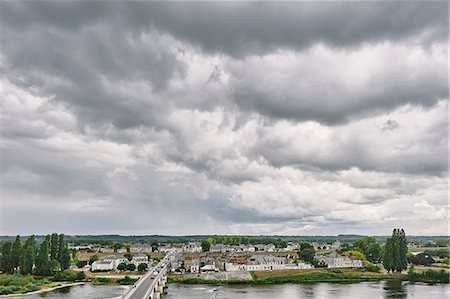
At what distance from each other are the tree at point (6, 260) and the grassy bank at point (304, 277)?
27.1 meters

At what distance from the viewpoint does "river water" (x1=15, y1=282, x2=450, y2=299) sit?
5912 centimetres

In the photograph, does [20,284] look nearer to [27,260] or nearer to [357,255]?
[27,260]

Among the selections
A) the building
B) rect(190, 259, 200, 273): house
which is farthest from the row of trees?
rect(190, 259, 200, 273): house

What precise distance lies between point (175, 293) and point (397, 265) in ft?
141

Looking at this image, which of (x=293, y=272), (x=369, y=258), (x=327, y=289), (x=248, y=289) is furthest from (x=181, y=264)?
(x=369, y=258)

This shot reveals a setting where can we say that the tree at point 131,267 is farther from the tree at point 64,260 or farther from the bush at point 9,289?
the bush at point 9,289

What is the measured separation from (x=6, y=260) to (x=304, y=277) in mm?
51279

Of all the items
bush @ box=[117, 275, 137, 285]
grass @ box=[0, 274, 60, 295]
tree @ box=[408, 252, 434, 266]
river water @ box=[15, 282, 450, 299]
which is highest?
tree @ box=[408, 252, 434, 266]

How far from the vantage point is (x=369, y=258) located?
361ft

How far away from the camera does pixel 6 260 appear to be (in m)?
76.5

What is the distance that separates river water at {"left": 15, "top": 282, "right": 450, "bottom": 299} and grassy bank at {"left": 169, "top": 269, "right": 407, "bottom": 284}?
5076mm

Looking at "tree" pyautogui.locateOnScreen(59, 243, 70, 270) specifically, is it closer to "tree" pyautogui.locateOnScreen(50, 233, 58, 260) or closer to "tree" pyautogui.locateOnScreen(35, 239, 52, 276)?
"tree" pyautogui.locateOnScreen(50, 233, 58, 260)

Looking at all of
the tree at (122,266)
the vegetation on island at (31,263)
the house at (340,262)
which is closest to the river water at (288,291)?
the vegetation on island at (31,263)

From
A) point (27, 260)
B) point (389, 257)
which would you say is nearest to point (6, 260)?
point (27, 260)
